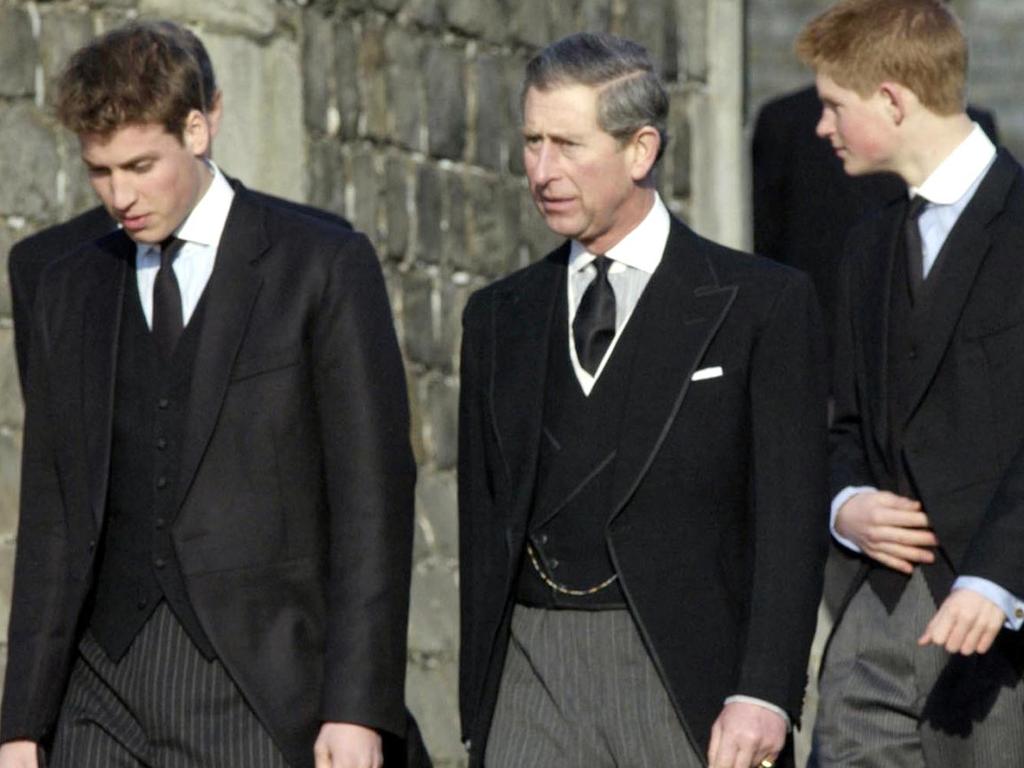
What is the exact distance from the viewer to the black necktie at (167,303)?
22.0ft

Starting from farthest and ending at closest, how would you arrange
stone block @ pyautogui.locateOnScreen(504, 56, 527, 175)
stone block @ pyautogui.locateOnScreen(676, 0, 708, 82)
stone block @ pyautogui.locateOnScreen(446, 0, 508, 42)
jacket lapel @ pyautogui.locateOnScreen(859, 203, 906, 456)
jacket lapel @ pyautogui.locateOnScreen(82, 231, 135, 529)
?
→ stone block @ pyautogui.locateOnScreen(676, 0, 708, 82)
stone block @ pyautogui.locateOnScreen(504, 56, 527, 175)
stone block @ pyautogui.locateOnScreen(446, 0, 508, 42)
jacket lapel @ pyautogui.locateOnScreen(859, 203, 906, 456)
jacket lapel @ pyautogui.locateOnScreen(82, 231, 135, 529)

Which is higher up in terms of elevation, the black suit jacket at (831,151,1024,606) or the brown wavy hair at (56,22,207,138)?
the brown wavy hair at (56,22,207,138)

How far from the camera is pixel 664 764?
6.50 metres

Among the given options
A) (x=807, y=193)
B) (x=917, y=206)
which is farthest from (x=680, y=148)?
(x=917, y=206)

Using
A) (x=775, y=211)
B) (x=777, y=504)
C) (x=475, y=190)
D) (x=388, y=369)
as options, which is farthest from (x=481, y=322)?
(x=475, y=190)

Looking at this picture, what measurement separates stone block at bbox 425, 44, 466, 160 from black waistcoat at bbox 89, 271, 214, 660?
5.57 metres

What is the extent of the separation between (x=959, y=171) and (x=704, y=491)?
1088mm

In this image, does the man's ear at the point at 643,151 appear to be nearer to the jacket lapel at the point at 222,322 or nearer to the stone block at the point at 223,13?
the jacket lapel at the point at 222,322

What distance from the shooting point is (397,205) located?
39.2 ft

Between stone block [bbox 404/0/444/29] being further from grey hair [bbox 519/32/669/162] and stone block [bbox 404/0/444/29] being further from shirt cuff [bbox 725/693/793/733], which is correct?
shirt cuff [bbox 725/693/793/733]

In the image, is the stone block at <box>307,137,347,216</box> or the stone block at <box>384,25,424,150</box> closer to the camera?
the stone block at <box>307,137,347,216</box>

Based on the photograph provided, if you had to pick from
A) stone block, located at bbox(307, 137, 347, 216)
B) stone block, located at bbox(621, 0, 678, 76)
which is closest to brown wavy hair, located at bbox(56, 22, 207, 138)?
stone block, located at bbox(307, 137, 347, 216)

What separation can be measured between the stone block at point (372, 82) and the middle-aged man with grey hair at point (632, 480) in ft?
16.2

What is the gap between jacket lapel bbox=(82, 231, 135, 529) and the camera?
21.8ft
